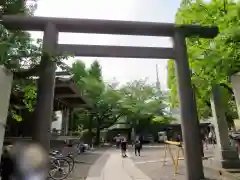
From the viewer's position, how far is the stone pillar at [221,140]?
9194mm

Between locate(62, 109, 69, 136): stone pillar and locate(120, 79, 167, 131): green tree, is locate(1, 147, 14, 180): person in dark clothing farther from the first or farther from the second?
locate(120, 79, 167, 131): green tree

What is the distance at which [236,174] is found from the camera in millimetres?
8000

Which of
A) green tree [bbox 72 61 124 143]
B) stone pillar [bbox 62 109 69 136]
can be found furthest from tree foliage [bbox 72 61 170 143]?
stone pillar [bbox 62 109 69 136]

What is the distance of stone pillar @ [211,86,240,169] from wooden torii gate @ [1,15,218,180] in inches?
134

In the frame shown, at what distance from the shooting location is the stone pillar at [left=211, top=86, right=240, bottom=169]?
919 centimetres

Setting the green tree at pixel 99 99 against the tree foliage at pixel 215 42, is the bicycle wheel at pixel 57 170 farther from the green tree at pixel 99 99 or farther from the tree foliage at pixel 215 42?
the green tree at pixel 99 99

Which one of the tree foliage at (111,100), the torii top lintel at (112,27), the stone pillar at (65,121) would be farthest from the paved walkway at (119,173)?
the tree foliage at (111,100)

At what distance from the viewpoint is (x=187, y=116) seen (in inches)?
269

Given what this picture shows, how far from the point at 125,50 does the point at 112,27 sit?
843 mm

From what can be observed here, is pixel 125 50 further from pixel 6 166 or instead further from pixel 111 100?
pixel 111 100

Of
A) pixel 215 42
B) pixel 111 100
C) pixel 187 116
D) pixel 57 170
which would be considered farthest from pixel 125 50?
pixel 111 100

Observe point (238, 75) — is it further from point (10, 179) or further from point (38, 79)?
point (10, 179)

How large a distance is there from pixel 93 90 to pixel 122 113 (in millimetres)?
6110

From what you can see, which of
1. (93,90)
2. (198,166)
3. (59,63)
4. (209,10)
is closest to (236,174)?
(198,166)
